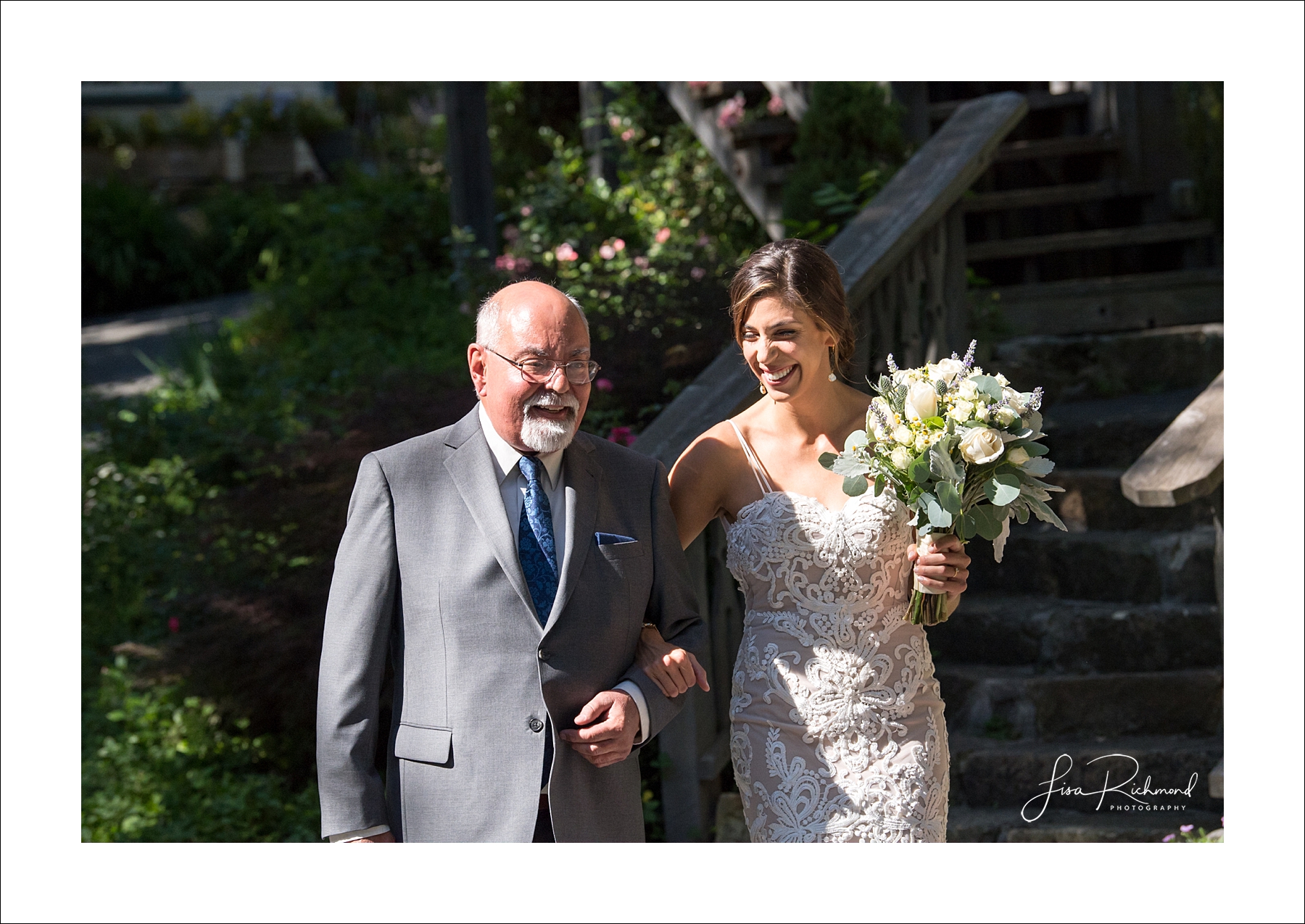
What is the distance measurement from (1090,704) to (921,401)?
6.72ft

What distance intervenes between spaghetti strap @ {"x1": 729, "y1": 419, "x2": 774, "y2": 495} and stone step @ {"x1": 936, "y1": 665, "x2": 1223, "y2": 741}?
152 cm

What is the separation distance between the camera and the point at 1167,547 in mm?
4383

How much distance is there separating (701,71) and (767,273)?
1310 millimetres

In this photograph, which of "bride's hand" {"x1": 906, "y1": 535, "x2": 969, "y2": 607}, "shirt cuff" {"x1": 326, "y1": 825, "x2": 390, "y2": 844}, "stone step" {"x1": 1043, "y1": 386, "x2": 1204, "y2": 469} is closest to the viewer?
"shirt cuff" {"x1": 326, "y1": 825, "x2": 390, "y2": 844}

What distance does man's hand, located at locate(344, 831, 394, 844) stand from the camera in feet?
7.91

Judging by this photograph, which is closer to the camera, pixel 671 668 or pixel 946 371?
pixel 671 668

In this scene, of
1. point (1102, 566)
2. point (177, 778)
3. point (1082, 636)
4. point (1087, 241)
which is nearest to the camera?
point (1082, 636)

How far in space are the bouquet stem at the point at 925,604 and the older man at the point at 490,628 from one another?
0.63 metres

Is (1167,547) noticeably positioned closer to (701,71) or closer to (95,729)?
(701,71)

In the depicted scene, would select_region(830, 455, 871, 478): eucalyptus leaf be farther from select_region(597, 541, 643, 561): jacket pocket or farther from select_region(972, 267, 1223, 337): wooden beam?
select_region(972, 267, 1223, 337): wooden beam

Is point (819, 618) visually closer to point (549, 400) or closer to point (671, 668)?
point (671, 668)

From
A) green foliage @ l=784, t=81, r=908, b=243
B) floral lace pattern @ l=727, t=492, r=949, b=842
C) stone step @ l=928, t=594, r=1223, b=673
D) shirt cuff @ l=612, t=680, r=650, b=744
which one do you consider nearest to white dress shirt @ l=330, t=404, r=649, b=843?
shirt cuff @ l=612, t=680, r=650, b=744

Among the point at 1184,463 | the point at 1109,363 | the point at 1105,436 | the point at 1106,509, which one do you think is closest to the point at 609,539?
the point at 1184,463

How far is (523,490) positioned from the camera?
250cm
